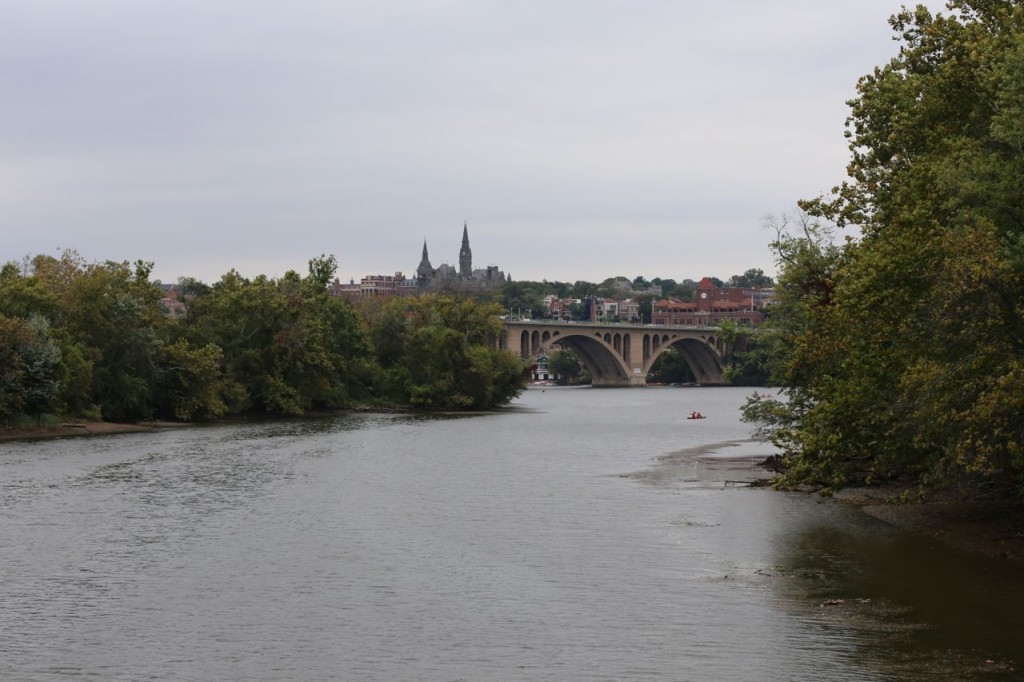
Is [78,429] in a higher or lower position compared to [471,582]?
higher

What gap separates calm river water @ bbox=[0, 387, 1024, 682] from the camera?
68.5ft

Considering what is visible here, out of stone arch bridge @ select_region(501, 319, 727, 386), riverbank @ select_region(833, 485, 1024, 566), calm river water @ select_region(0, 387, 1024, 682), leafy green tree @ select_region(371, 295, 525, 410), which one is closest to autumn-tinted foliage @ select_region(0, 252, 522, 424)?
leafy green tree @ select_region(371, 295, 525, 410)

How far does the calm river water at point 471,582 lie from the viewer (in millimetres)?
20875

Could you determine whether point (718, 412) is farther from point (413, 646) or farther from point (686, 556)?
point (413, 646)

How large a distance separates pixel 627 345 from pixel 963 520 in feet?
503

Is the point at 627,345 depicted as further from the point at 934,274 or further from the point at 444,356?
the point at 934,274

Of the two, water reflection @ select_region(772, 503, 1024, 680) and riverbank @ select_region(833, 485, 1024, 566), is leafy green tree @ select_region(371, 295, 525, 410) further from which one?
water reflection @ select_region(772, 503, 1024, 680)

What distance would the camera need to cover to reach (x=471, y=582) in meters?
28.0

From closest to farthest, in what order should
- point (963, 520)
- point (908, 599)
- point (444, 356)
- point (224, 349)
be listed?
point (908, 599) → point (963, 520) → point (224, 349) → point (444, 356)

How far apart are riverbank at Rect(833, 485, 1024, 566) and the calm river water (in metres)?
0.72

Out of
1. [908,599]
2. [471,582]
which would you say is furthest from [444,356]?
[908,599]

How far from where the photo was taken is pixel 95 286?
8044 centimetres

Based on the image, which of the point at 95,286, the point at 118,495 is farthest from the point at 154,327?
the point at 118,495

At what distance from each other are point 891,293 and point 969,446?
5.39m
